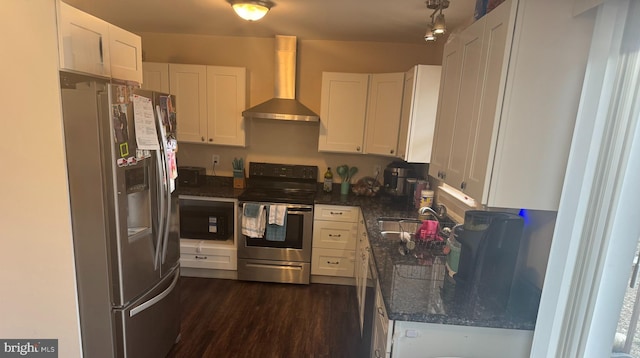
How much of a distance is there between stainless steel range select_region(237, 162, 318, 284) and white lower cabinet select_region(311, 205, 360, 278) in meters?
0.08

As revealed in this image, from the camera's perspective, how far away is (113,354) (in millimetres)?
1694

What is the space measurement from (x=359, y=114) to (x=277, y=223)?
1.33 metres

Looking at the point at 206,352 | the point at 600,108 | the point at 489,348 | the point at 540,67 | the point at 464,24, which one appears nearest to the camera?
the point at 600,108

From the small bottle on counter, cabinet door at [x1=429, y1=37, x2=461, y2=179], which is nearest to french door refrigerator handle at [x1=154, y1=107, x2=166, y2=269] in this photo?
cabinet door at [x1=429, y1=37, x2=461, y2=179]

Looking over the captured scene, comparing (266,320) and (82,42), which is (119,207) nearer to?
(82,42)

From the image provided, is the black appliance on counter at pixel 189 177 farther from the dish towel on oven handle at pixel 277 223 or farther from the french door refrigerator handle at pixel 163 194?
→ the french door refrigerator handle at pixel 163 194

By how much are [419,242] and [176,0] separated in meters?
2.44

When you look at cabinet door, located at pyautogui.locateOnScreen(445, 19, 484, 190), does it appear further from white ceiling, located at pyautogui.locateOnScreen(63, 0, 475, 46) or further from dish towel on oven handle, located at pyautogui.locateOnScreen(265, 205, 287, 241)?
dish towel on oven handle, located at pyautogui.locateOnScreen(265, 205, 287, 241)

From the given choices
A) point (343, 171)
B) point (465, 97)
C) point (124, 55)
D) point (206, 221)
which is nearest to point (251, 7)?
point (124, 55)

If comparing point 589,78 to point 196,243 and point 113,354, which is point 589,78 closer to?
point 113,354

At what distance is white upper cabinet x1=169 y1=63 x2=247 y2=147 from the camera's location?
10.5 feet

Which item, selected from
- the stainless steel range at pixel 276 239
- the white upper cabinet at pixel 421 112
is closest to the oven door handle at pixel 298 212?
the stainless steel range at pixel 276 239

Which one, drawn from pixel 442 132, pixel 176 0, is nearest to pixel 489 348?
pixel 442 132

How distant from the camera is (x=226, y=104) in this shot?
326cm
